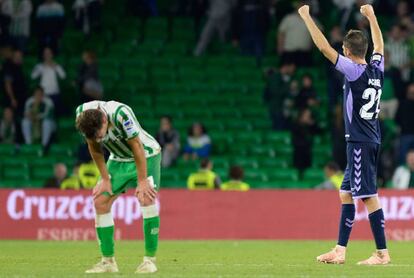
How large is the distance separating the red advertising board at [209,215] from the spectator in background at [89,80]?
4.31m

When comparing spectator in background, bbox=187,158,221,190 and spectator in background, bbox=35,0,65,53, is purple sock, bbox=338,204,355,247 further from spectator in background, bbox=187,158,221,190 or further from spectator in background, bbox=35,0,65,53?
spectator in background, bbox=35,0,65,53

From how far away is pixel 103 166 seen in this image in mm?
11469

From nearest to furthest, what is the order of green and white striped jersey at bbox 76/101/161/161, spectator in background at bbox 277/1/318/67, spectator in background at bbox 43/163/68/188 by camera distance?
green and white striped jersey at bbox 76/101/161/161
spectator in background at bbox 43/163/68/188
spectator in background at bbox 277/1/318/67

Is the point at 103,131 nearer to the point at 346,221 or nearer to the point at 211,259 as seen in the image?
the point at 346,221

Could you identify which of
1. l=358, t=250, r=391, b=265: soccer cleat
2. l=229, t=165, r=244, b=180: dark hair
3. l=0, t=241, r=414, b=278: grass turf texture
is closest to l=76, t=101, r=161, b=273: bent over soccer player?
l=0, t=241, r=414, b=278: grass turf texture

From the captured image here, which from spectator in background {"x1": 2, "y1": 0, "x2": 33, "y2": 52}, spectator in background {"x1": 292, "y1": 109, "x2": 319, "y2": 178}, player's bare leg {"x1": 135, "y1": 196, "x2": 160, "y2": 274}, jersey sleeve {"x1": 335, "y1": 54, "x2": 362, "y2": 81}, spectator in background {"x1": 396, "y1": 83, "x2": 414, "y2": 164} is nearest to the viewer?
player's bare leg {"x1": 135, "y1": 196, "x2": 160, "y2": 274}

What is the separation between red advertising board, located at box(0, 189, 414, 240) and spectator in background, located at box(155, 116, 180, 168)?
2.67m

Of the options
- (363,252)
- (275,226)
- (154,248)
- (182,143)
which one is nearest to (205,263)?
(154,248)

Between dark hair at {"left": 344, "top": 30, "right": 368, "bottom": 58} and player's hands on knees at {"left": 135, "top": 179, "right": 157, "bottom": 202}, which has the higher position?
dark hair at {"left": 344, "top": 30, "right": 368, "bottom": 58}

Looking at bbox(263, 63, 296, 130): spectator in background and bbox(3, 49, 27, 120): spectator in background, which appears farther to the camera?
bbox(263, 63, 296, 130): spectator in background

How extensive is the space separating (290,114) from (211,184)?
13.2 ft

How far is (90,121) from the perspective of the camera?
35.4ft

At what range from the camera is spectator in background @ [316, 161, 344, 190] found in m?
21.8

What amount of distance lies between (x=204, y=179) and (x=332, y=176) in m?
2.31
